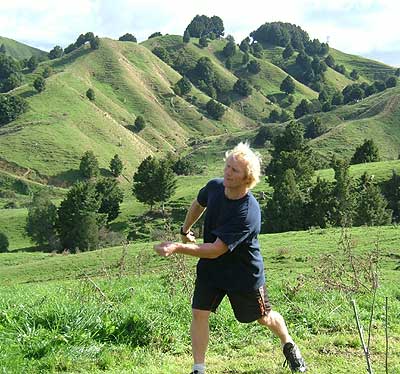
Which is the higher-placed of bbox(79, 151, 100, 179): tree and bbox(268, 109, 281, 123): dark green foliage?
bbox(268, 109, 281, 123): dark green foliage

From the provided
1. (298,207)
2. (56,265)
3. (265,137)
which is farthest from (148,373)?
(265,137)

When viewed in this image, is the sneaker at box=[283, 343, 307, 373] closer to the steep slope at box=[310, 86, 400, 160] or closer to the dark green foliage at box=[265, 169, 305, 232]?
the dark green foliage at box=[265, 169, 305, 232]

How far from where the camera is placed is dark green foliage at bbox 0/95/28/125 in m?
100

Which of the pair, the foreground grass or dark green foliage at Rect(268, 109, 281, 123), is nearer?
the foreground grass

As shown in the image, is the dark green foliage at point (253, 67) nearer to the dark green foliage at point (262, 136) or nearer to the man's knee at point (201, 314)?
the dark green foliage at point (262, 136)

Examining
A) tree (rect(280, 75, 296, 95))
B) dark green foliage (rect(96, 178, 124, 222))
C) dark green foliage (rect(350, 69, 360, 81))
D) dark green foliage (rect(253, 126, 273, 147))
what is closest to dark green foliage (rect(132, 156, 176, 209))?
dark green foliage (rect(96, 178, 124, 222))

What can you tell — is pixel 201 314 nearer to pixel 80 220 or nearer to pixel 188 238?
pixel 188 238

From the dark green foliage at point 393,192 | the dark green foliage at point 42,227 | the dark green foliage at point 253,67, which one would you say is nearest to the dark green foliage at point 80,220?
the dark green foliage at point 42,227

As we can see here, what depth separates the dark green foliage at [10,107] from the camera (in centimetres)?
10000

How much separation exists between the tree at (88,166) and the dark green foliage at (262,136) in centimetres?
3920

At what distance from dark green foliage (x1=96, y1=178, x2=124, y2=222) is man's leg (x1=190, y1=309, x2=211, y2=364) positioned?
55.1m

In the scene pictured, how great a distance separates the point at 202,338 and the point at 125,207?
6085 centimetres

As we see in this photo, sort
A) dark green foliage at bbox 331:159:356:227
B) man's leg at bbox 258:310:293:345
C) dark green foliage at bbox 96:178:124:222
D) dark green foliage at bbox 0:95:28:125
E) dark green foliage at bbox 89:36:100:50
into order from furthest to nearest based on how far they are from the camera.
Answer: dark green foliage at bbox 89:36:100:50 → dark green foliage at bbox 0:95:28:125 → dark green foliage at bbox 96:178:124:222 → dark green foliage at bbox 331:159:356:227 → man's leg at bbox 258:310:293:345

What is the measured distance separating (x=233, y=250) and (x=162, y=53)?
17598 centimetres
